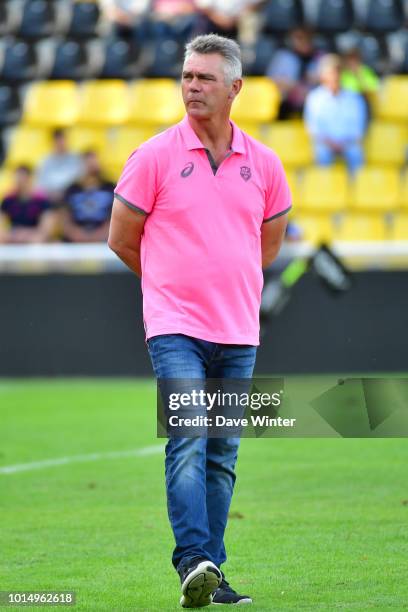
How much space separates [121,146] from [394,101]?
3716 mm

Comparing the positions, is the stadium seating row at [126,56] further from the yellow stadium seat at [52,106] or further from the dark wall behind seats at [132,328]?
the dark wall behind seats at [132,328]

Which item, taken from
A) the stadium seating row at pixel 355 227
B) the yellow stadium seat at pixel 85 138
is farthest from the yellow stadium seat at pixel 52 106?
the stadium seating row at pixel 355 227

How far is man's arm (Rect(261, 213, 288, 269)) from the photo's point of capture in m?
6.11

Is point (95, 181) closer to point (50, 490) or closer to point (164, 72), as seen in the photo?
point (164, 72)

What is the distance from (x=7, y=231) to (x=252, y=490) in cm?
919

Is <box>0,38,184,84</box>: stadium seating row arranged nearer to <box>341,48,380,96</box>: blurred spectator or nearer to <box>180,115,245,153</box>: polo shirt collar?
<box>341,48,380,96</box>: blurred spectator

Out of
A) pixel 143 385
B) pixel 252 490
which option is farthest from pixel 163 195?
pixel 143 385

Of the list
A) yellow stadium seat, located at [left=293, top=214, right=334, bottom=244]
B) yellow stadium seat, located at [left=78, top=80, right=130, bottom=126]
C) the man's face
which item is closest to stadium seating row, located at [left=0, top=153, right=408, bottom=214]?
yellow stadium seat, located at [left=293, top=214, right=334, bottom=244]

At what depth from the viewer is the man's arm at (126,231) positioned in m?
5.77

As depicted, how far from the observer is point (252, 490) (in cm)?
904

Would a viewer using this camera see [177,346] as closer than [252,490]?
Yes

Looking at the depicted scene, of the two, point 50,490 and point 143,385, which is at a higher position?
point 50,490

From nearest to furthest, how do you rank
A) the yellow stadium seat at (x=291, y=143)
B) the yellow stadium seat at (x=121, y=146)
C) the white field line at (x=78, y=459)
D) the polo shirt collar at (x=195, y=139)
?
the polo shirt collar at (x=195, y=139)
the white field line at (x=78, y=459)
the yellow stadium seat at (x=291, y=143)
the yellow stadium seat at (x=121, y=146)

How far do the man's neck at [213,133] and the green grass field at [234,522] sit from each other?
1.82 metres
